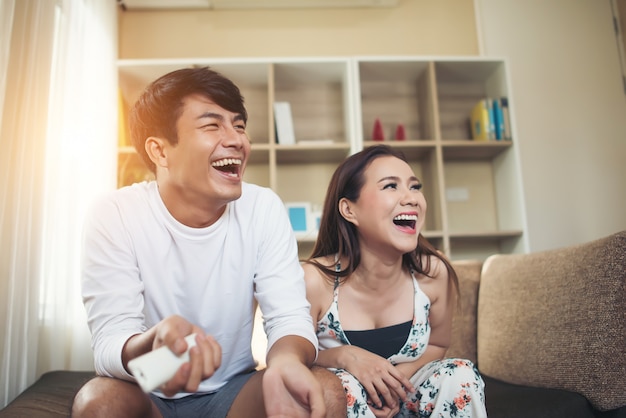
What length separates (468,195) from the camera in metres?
3.02

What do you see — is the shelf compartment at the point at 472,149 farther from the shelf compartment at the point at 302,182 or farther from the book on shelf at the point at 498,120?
the shelf compartment at the point at 302,182

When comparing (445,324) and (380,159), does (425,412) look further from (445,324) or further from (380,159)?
(380,159)

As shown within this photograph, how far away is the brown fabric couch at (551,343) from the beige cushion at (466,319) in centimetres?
6

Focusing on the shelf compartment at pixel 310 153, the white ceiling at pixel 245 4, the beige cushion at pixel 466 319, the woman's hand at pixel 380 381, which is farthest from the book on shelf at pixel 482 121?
the woman's hand at pixel 380 381

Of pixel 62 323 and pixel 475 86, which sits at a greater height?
pixel 475 86

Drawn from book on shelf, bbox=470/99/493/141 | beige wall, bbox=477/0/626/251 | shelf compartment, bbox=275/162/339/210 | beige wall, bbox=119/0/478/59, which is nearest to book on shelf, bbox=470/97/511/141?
book on shelf, bbox=470/99/493/141

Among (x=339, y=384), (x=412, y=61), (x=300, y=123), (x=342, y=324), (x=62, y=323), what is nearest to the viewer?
(x=339, y=384)

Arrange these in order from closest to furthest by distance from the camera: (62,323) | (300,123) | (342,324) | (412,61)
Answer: (342,324) → (62,323) → (412,61) → (300,123)

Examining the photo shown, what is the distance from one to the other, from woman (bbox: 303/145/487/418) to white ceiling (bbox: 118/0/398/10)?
1.97 metres

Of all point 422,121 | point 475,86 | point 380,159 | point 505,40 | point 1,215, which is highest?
point 505,40

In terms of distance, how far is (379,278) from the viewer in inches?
55.1

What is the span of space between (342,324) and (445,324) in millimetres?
329

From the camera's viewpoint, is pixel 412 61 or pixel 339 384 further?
pixel 412 61

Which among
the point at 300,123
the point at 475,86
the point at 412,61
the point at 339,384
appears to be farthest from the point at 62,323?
the point at 475,86
